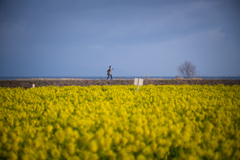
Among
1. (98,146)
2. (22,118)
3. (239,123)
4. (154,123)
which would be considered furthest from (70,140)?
(239,123)

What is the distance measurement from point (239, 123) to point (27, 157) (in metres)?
2.82

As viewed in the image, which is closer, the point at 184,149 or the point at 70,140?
the point at 70,140

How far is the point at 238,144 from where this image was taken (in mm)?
1417

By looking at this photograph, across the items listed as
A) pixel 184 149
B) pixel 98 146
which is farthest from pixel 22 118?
pixel 184 149

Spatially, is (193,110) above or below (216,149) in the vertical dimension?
above

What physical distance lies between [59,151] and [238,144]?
179 centimetres

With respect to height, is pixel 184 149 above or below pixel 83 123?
below

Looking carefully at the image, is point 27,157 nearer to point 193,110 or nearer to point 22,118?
point 22,118

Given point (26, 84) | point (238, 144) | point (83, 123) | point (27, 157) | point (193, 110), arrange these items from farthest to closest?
point (26, 84) → point (193, 110) → point (83, 123) → point (238, 144) → point (27, 157)

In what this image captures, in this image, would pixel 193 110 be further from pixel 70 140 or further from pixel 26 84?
pixel 26 84

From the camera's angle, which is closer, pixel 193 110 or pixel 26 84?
pixel 193 110

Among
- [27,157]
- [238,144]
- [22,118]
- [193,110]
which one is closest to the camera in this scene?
[27,157]

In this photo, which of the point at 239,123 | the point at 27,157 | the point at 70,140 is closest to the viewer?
the point at 27,157

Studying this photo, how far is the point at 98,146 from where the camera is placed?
1.15 m
